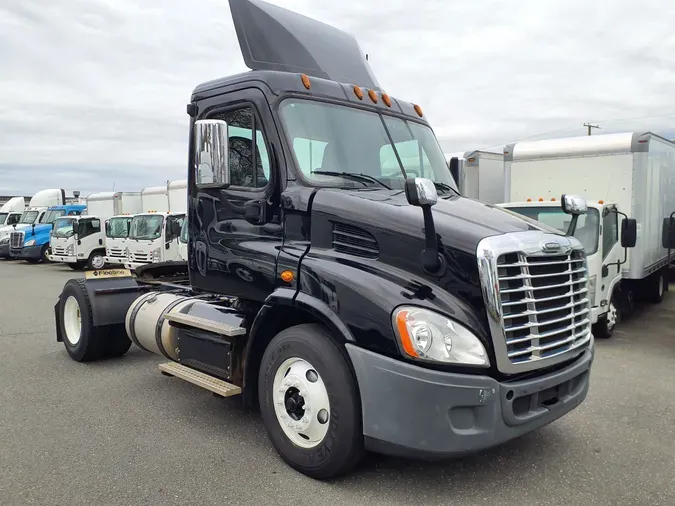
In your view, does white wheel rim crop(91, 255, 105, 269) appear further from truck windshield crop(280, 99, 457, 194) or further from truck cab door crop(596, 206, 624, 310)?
truck windshield crop(280, 99, 457, 194)

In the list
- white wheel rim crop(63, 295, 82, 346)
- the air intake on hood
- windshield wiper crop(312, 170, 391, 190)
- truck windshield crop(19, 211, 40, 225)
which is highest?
windshield wiper crop(312, 170, 391, 190)

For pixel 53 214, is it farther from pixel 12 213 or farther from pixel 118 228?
pixel 118 228

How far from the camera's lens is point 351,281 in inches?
138

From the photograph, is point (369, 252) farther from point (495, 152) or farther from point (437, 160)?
point (495, 152)

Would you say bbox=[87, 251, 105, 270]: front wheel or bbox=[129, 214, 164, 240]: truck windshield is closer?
bbox=[129, 214, 164, 240]: truck windshield

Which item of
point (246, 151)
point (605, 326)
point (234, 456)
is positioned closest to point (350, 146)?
point (246, 151)

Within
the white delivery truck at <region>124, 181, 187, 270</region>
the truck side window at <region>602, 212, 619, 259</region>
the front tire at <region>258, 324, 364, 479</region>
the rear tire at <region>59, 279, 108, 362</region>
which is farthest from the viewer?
the white delivery truck at <region>124, 181, 187, 270</region>

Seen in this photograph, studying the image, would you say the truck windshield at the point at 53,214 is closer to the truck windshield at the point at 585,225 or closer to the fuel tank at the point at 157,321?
the fuel tank at the point at 157,321

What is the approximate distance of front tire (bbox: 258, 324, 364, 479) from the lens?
3.50 meters

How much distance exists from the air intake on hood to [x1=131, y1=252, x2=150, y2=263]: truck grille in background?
1464 centimetres

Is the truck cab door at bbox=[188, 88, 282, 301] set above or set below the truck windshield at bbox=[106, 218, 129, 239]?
above

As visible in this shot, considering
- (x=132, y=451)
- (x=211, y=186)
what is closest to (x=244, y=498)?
(x=132, y=451)

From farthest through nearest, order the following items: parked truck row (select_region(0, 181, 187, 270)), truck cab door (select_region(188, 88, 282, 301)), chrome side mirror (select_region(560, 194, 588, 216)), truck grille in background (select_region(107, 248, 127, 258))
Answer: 1. truck grille in background (select_region(107, 248, 127, 258))
2. parked truck row (select_region(0, 181, 187, 270))
3. chrome side mirror (select_region(560, 194, 588, 216))
4. truck cab door (select_region(188, 88, 282, 301))

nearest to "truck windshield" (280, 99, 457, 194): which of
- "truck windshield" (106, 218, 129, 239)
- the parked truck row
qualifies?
the parked truck row
